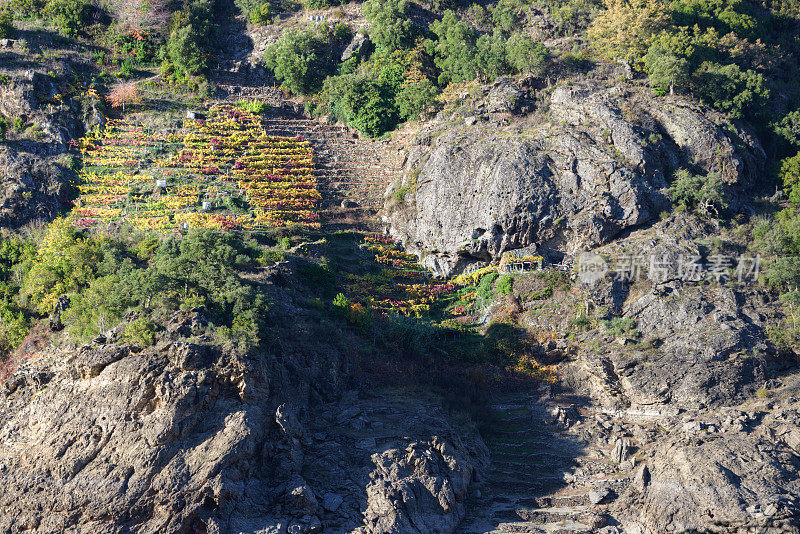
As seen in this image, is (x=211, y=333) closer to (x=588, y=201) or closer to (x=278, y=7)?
(x=588, y=201)

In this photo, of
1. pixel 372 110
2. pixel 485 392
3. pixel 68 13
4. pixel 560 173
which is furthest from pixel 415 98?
pixel 68 13

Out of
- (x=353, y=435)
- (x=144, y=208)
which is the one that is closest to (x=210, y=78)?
(x=144, y=208)

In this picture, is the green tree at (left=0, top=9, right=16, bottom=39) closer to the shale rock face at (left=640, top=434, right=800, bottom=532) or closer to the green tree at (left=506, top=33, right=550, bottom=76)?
→ the green tree at (left=506, top=33, right=550, bottom=76)

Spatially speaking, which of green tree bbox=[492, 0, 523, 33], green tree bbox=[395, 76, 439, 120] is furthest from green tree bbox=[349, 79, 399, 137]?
green tree bbox=[492, 0, 523, 33]

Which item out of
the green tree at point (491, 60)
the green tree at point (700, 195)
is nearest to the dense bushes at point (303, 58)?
the green tree at point (491, 60)

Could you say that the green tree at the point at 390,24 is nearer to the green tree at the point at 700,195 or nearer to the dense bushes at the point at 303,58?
the dense bushes at the point at 303,58
